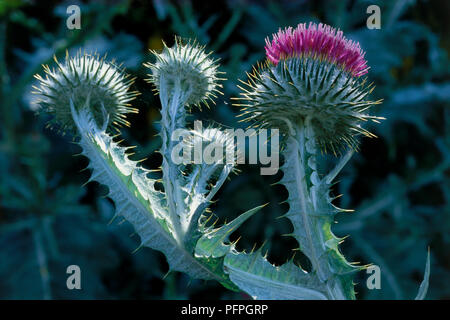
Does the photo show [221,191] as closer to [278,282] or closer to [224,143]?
[224,143]

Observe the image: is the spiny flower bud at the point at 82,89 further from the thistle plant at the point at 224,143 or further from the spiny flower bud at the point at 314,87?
the spiny flower bud at the point at 314,87

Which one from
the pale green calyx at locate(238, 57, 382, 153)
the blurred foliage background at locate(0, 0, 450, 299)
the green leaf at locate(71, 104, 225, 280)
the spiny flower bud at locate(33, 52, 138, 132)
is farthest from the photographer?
the blurred foliage background at locate(0, 0, 450, 299)

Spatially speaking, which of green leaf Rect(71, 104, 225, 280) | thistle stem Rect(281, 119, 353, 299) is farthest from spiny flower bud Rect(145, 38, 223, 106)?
thistle stem Rect(281, 119, 353, 299)

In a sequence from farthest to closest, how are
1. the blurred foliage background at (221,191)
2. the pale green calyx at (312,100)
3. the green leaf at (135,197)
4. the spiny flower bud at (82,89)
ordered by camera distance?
1. the blurred foliage background at (221,191)
2. the spiny flower bud at (82,89)
3. the pale green calyx at (312,100)
4. the green leaf at (135,197)

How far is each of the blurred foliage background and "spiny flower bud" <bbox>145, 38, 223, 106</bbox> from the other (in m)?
2.71

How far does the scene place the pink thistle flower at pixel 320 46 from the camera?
4.98 feet

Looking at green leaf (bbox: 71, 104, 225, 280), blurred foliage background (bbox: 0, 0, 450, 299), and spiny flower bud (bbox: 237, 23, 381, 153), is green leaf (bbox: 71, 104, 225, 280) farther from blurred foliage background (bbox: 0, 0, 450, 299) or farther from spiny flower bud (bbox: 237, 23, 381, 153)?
blurred foliage background (bbox: 0, 0, 450, 299)

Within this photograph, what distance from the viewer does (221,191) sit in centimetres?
476

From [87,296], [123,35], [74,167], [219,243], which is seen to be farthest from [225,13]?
[219,243]

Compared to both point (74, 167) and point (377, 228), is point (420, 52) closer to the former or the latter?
point (377, 228)

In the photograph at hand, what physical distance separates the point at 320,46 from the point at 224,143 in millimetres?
436

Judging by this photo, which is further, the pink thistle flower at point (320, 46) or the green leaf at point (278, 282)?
the pink thistle flower at point (320, 46)

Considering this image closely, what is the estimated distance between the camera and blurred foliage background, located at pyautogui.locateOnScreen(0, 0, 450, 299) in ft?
15.0

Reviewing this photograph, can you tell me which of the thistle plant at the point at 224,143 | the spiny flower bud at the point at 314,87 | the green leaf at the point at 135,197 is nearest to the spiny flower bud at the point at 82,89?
the thistle plant at the point at 224,143
